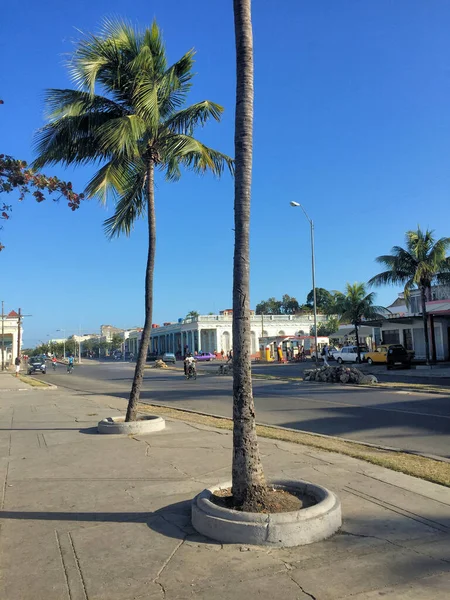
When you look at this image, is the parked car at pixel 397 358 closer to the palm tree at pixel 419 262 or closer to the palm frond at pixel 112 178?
the palm tree at pixel 419 262

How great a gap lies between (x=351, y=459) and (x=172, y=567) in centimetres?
425

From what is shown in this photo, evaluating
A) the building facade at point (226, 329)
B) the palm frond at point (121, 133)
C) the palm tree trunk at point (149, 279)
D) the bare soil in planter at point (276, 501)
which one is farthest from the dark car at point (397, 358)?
the building facade at point (226, 329)

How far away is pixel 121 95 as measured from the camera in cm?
1047

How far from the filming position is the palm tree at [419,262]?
29453mm

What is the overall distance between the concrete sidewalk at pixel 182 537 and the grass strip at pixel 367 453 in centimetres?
32

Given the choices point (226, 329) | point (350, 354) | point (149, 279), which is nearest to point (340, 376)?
point (149, 279)

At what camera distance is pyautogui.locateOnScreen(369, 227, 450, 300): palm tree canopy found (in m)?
29.5

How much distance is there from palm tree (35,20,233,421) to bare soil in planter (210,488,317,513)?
5655 mm

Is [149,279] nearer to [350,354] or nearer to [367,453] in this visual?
[367,453]

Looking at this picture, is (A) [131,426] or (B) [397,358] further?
(B) [397,358]

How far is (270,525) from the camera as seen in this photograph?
4.09 m

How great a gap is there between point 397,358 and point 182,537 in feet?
102

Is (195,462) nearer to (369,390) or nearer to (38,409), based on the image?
(38,409)

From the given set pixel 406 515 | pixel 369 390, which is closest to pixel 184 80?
pixel 406 515
